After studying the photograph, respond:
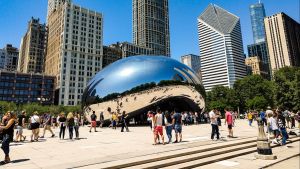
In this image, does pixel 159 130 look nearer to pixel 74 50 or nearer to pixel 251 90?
pixel 251 90

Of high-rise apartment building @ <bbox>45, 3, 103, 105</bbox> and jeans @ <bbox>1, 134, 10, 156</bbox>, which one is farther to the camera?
high-rise apartment building @ <bbox>45, 3, 103, 105</bbox>

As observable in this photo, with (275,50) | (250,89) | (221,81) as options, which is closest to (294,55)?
(275,50)

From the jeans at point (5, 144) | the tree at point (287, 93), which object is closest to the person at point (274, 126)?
the jeans at point (5, 144)

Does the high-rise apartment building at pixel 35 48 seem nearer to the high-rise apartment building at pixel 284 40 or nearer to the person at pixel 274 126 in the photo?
the person at pixel 274 126

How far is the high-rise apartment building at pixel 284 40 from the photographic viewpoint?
6565 inches

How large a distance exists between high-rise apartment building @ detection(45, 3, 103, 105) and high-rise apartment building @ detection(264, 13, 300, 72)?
12770cm

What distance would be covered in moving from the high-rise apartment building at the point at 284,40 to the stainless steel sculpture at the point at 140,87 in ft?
546

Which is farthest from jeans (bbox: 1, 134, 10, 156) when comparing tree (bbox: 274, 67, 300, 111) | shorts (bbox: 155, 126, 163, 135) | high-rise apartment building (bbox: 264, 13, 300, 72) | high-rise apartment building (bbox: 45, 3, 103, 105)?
high-rise apartment building (bbox: 264, 13, 300, 72)

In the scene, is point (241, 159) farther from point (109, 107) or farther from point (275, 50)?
point (275, 50)

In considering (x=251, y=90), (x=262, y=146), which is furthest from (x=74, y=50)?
(x=262, y=146)

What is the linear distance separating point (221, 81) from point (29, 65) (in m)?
147

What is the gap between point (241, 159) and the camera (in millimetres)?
10016

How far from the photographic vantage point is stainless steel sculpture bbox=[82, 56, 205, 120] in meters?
23.4

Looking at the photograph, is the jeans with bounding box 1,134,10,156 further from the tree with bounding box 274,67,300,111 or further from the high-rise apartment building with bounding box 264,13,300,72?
the high-rise apartment building with bounding box 264,13,300,72
